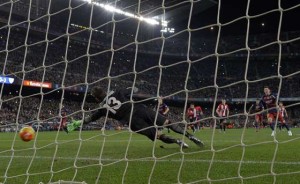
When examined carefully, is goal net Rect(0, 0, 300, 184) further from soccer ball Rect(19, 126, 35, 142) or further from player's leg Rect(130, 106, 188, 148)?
player's leg Rect(130, 106, 188, 148)

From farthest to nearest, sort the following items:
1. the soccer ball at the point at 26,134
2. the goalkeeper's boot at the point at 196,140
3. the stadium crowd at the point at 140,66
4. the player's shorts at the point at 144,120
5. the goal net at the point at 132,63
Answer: the stadium crowd at the point at 140,66, the goal net at the point at 132,63, the goalkeeper's boot at the point at 196,140, the player's shorts at the point at 144,120, the soccer ball at the point at 26,134

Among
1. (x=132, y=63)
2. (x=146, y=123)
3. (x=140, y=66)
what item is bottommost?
(x=140, y=66)

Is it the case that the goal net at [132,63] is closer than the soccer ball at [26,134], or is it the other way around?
the soccer ball at [26,134]

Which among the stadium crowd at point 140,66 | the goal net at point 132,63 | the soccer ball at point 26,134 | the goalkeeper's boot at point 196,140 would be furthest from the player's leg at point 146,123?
the stadium crowd at point 140,66

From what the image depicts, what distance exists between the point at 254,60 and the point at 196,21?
7.22 m

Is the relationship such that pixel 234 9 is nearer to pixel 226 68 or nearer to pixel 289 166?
pixel 226 68

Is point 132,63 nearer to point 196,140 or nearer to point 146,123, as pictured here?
point 196,140

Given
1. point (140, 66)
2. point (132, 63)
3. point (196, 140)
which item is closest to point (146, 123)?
point (196, 140)

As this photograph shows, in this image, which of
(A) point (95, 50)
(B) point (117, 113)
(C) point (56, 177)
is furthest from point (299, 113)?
(C) point (56, 177)

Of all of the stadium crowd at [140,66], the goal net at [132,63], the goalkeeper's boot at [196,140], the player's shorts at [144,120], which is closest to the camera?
the player's shorts at [144,120]

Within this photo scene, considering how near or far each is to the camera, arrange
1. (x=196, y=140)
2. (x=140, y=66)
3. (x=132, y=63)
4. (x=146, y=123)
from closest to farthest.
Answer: (x=146, y=123)
(x=196, y=140)
(x=132, y=63)
(x=140, y=66)

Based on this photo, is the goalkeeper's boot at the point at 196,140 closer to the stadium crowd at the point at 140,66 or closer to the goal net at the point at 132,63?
the goal net at the point at 132,63

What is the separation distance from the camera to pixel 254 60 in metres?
39.5

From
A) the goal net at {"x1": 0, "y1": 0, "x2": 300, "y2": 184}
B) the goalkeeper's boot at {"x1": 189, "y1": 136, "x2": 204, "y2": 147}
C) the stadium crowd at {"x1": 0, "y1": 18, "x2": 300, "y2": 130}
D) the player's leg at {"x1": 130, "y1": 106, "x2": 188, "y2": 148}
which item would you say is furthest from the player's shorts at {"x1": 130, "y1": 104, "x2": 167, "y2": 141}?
the stadium crowd at {"x1": 0, "y1": 18, "x2": 300, "y2": 130}
